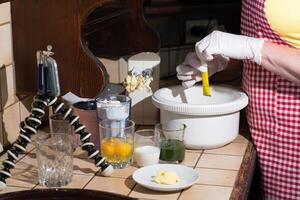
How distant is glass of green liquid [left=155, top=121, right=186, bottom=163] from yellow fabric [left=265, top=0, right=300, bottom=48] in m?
0.32

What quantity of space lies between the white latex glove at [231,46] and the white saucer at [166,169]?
291 millimetres

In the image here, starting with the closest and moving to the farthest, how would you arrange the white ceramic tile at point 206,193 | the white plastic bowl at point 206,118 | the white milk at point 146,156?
the white ceramic tile at point 206,193
the white milk at point 146,156
the white plastic bowl at point 206,118

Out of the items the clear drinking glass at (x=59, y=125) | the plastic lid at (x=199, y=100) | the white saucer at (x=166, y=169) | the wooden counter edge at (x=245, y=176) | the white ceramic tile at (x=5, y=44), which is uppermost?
the white ceramic tile at (x=5, y=44)

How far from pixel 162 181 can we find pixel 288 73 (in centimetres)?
42

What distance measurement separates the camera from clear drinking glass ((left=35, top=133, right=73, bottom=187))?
4.23ft

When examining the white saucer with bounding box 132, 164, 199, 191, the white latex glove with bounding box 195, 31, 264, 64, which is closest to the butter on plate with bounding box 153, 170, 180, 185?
the white saucer with bounding box 132, 164, 199, 191

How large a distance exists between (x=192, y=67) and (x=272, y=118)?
0.23m

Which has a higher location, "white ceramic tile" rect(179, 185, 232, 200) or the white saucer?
the white saucer

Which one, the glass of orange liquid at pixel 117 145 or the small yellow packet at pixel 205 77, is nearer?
the glass of orange liquid at pixel 117 145

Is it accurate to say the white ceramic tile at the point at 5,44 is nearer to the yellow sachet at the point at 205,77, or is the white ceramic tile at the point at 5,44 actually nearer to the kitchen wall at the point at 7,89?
the kitchen wall at the point at 7,89

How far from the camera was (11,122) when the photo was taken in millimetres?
1543

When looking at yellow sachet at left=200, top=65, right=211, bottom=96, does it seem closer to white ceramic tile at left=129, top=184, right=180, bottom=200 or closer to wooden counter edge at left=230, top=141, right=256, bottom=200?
wooden counter edge at left=230, top=141, right=256, bottom=200

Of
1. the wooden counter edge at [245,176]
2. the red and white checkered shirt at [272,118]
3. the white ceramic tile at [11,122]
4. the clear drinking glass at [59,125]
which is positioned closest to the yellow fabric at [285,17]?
the red and white checkered shirt at [272,118]

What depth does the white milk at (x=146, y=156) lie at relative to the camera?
4.54 ft
